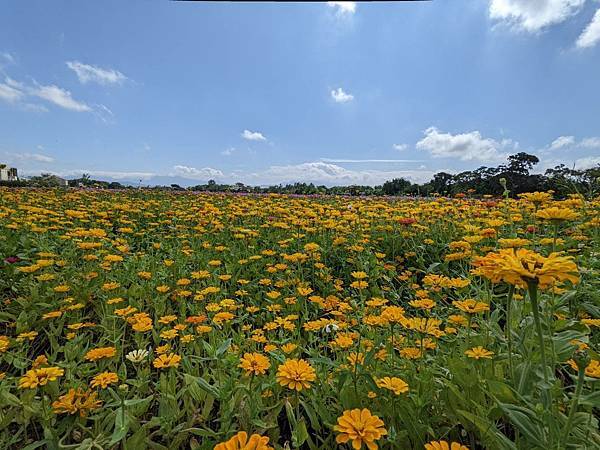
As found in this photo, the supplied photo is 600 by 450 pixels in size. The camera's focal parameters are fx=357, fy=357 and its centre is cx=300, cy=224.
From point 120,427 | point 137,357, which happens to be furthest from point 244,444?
point 137,357

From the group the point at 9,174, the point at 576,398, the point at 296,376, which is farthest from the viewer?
the point at 9,174

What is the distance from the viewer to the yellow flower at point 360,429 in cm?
81

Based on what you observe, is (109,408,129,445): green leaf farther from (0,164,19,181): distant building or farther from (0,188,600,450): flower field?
(0,164,19,181): distant building

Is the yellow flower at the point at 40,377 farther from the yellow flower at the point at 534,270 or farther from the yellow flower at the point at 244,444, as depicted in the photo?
the yellow flower at the point at 534,270

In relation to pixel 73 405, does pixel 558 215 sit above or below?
above

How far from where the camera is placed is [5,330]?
81.9 inches

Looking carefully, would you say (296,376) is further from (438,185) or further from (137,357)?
(438,185)

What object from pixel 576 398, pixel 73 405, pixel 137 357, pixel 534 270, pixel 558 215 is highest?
pixel 558 215

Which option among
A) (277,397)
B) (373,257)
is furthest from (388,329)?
(373,257)

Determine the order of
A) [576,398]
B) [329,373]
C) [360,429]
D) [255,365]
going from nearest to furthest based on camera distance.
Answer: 1. [576,398]
2. [360,429]
3. [255,365]
4. [329,373]

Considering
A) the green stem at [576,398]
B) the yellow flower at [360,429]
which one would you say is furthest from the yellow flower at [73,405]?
the green stem at [576,398]

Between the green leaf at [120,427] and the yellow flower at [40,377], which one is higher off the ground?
the yellow flower at [40,377]

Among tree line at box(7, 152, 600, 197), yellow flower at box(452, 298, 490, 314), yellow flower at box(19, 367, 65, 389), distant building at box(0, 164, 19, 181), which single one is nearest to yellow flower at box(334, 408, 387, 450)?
yellow flower at box(452, 298, 490, 314)

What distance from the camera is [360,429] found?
2.72ft
